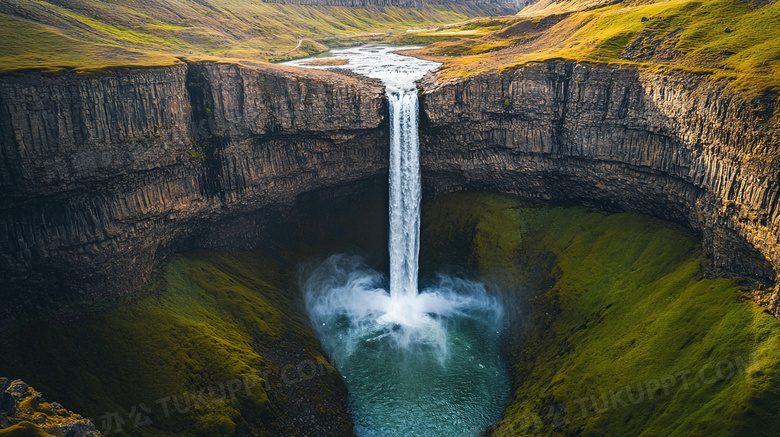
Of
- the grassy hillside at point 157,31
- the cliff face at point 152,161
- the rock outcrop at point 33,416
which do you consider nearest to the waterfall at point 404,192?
the cliff face at point 152,161

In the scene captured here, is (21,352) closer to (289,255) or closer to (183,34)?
(289,255)

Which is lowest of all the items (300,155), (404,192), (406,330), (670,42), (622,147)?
(406,330)

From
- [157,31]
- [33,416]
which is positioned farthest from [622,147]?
[157,31]

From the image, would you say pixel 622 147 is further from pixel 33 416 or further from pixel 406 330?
pixel 33 416

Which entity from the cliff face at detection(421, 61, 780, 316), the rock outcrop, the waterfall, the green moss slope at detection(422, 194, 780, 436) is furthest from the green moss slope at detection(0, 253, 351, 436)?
the cliff face at detection(421, 61, 780, 316)

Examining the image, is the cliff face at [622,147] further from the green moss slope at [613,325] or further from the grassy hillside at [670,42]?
the green moss slope at [613,325]

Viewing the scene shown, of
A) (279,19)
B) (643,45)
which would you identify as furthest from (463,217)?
(279,19)

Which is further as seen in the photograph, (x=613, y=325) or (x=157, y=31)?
(x=157, y=31)
